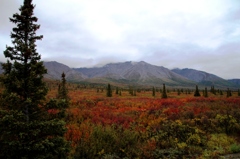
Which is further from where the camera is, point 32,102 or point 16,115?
point 32,102

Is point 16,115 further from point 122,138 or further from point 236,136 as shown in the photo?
point 236,136

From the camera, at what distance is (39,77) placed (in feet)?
23.6

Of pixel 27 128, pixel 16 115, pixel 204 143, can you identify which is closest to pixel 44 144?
pixel 27 128

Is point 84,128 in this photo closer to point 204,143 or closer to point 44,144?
point 44,144

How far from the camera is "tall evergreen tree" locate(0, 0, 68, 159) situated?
21.3 ft

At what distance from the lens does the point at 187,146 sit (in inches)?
442

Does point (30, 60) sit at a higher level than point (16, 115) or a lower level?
higher

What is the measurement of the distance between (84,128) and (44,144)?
5818 mm

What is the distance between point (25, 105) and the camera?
22.7 feet

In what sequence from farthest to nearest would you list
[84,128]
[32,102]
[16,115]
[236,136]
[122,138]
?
[236,136]
[84,128]
[122,138]
[32,102]
[16,115]

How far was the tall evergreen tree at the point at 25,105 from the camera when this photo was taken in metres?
6.50

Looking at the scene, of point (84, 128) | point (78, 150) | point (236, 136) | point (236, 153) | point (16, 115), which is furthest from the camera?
point (236, 136)

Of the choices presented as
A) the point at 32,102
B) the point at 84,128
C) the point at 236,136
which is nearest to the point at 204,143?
the point at 236,136

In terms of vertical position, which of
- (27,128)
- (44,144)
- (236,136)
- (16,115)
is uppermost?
(16,115)
